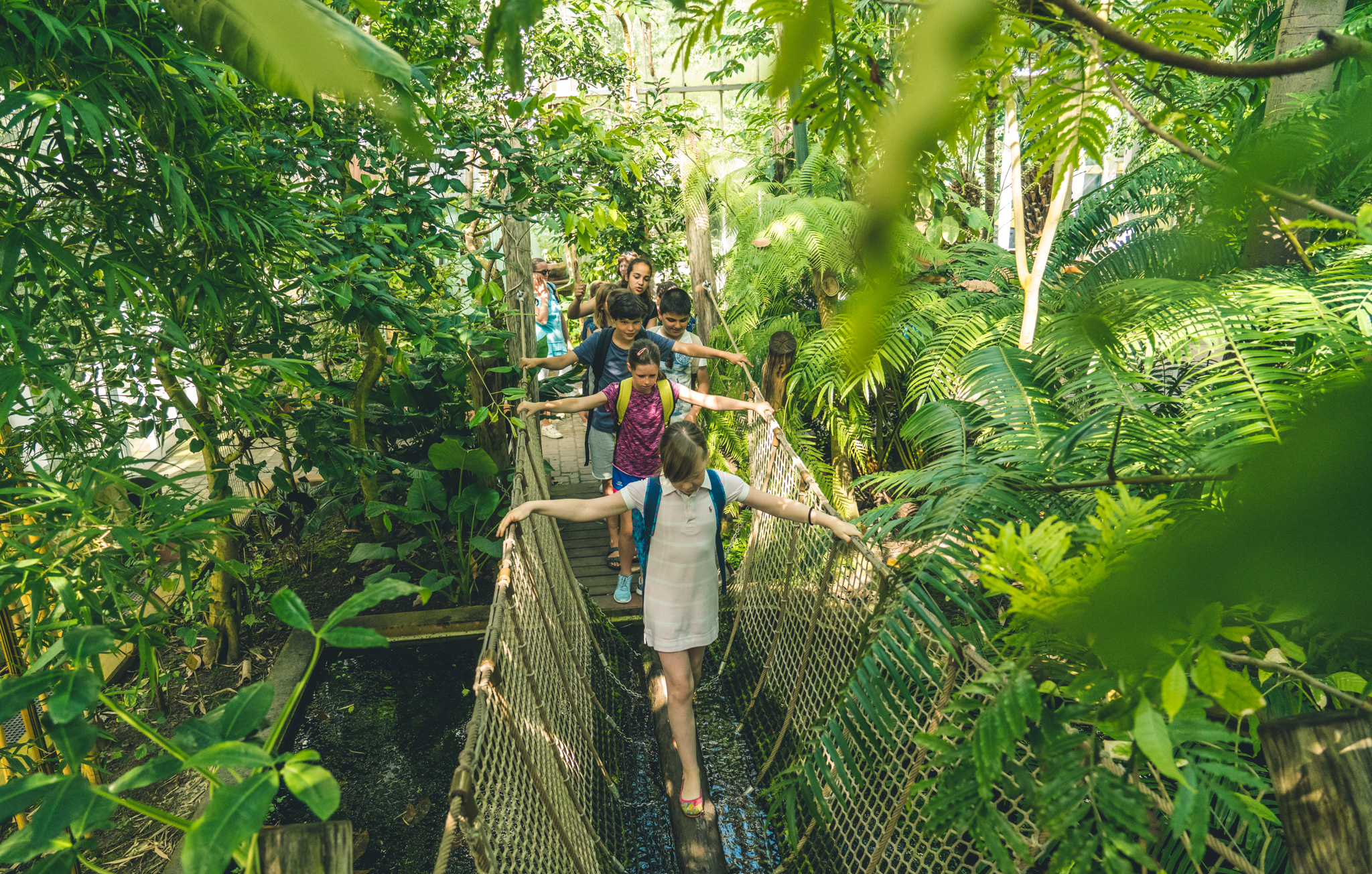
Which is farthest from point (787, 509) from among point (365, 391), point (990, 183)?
point (990, 183)

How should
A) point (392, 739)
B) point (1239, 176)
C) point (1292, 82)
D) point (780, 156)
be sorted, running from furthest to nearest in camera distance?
point (780, 156), point (392, 739), point (1292, 82), point (1239, 176)

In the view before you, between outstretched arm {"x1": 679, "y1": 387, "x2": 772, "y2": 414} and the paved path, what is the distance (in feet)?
3.32

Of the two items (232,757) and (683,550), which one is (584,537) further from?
(232,757)

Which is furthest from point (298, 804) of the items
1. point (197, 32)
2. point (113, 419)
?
point (197, 32)

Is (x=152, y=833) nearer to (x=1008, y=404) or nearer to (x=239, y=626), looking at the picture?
(x=239, y=626)

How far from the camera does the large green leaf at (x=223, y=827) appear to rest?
599 millimetres

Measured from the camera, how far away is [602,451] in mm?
4309

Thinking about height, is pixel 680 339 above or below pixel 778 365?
above

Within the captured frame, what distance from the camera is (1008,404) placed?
287cm

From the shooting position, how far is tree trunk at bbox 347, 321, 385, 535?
13.1ft

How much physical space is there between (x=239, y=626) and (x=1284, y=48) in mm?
4609

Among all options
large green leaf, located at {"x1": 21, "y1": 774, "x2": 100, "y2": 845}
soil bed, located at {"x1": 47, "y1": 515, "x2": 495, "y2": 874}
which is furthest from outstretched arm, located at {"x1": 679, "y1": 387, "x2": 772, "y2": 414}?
large green leaf, located at {"x1": 21, "y1": 774, "x2": 100, "y2": 845}

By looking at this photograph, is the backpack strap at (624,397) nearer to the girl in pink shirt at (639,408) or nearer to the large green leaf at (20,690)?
the girl in pink shirt at (639,408)

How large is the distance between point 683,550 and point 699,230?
4097 millimetres
